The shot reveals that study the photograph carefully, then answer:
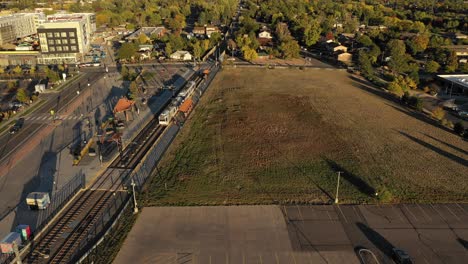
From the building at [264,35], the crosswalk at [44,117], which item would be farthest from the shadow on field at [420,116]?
the building at [264,35]

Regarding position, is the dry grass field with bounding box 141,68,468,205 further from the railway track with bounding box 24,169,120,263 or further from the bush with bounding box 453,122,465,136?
the railway track with bounding box 24,169,120,263

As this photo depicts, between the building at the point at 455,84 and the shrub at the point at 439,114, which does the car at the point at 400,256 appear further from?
the building at the point at 455,84

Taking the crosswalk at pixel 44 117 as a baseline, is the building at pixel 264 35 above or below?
above

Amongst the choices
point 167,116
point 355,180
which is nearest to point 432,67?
point 355,180

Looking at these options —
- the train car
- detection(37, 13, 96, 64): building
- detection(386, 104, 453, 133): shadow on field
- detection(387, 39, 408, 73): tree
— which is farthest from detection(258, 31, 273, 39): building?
the train car

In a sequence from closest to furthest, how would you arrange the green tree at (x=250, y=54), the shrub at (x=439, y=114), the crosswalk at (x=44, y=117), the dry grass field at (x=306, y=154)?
1. the dry grass field at (x=306, y=154)
2. the crosswalk at (x=44, y=117)
3. the shrub at (x=439, y=114)
4. the green tree at (x=250, y=54)
